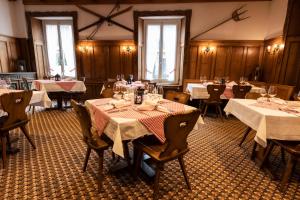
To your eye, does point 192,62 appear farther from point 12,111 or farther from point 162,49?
point 12,111

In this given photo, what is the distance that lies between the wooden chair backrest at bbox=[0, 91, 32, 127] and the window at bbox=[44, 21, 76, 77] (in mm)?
4949

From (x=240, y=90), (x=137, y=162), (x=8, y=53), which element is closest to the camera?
(x=137, y=162)

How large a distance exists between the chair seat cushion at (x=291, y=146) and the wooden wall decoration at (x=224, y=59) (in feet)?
15.3

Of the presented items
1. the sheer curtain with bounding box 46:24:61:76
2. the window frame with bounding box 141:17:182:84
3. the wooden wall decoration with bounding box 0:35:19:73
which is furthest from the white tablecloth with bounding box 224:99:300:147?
the sheer curtain with bounding box 46:24:61:76

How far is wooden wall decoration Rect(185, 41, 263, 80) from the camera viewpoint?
6.15 metres

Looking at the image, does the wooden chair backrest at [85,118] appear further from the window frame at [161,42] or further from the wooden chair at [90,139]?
the window frame at [161,42]

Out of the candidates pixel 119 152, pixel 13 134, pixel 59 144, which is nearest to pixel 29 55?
pixel 13 134

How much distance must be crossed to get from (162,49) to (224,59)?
7.33 feet

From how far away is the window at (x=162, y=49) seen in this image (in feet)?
21.8

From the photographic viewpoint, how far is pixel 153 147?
6.11 feet

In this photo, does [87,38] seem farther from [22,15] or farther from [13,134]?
[13,134]

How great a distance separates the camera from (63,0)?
6.24 metres

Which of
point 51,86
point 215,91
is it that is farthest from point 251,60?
point 51,86

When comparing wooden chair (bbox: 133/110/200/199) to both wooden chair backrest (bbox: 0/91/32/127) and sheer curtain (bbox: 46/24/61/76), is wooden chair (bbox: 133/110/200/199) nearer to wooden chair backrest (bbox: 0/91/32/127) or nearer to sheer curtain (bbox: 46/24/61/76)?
wooden chair backrest (bbox: 0/91/32/127)
